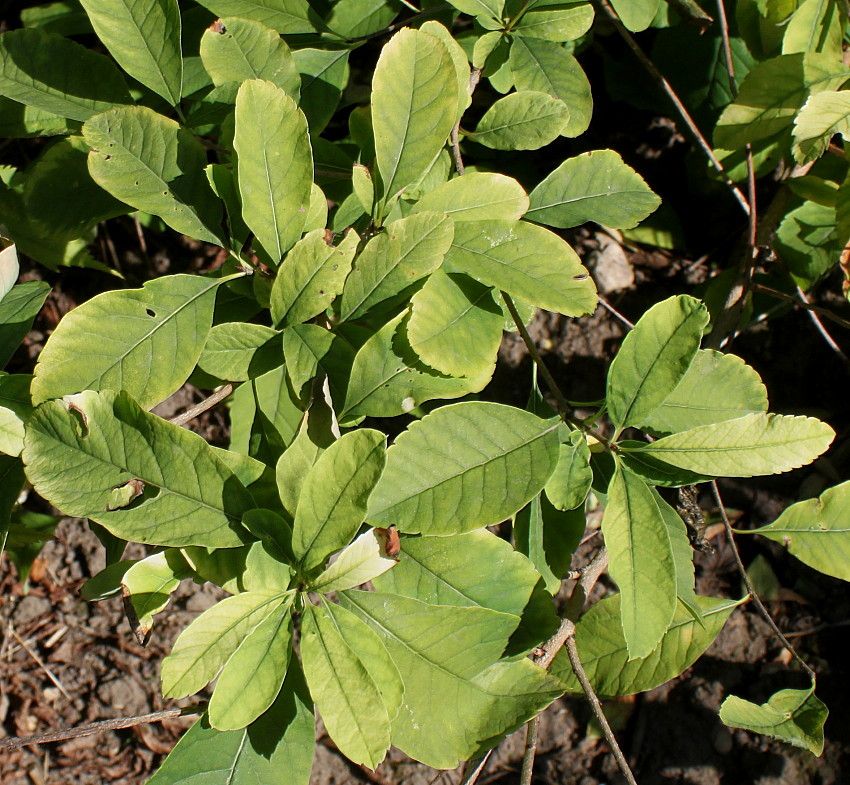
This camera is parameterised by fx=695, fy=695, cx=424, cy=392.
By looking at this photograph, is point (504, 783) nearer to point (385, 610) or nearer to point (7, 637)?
point (385, 610)

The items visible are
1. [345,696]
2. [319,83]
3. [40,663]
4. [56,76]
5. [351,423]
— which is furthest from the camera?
[40,663]

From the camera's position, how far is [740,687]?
78.8 inches

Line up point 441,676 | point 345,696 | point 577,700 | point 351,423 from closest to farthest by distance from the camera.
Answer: point 345,696 → point 441,676 → point 351,423 → point 577,700

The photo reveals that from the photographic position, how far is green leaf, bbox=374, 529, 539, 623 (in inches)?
42.5

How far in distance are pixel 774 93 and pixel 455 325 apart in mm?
898

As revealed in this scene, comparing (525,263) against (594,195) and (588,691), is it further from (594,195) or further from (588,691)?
(588,691)

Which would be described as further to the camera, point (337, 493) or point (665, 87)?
point (665, 87)

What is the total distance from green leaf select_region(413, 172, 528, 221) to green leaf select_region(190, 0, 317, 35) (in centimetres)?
53

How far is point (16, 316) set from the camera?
3.77 ft

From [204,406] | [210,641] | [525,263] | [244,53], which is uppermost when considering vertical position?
[244,53]

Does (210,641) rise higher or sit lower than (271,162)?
lower

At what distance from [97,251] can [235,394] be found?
126 cm

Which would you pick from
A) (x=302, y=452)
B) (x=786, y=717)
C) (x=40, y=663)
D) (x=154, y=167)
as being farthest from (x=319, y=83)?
(x=40, y=663)

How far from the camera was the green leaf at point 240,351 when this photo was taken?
1.06 m
